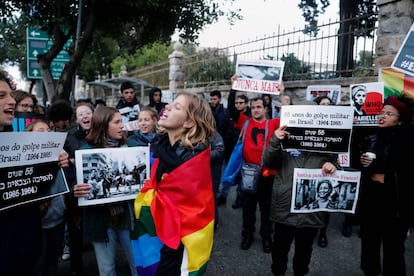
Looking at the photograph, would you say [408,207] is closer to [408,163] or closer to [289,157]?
[408,163]

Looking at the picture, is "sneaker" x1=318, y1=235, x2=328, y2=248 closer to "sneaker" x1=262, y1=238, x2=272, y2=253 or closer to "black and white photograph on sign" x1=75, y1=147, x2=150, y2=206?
"sneaker" x1=262, y1=238, x2=272, y2=253

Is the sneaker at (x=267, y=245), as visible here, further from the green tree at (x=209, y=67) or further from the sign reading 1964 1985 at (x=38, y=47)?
the sign reading 1964 1985 at (x=38, y=47)

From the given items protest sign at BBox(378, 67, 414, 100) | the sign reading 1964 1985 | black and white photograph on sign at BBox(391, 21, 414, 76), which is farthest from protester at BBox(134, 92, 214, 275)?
the sign reading 1964 1985

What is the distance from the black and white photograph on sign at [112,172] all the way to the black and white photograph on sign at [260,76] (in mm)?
2398

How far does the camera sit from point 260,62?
4938mm

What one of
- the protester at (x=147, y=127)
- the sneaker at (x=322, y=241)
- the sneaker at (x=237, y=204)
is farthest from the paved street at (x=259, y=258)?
the protester at (x=147, y=127)

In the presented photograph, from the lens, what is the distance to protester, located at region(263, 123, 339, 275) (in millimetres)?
3160

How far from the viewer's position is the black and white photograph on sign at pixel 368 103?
12.2ft

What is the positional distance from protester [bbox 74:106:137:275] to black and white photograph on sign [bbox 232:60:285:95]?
2322mm

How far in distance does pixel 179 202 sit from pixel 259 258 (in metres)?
2.40

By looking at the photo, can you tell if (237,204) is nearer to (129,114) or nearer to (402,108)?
(129,114)

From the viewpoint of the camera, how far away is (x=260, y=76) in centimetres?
486

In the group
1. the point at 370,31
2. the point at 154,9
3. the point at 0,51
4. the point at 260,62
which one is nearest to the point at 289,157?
A: the point at 260,62

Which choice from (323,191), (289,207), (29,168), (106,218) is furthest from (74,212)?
(323,191)
